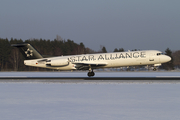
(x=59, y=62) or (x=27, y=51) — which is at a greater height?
(x=27, y=51)

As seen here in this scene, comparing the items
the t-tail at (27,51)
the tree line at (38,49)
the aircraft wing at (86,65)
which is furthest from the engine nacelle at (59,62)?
the tree line at (38,49)

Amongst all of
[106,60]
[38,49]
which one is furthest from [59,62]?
[38,49]

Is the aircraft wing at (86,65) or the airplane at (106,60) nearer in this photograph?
the airplane at (106,60)

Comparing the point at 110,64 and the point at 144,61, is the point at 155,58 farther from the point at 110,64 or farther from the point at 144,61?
the point at 110,64

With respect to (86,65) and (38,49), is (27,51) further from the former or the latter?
(38,49)

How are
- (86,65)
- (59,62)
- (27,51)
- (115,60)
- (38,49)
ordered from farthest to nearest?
(38,49) → (27,51) → (59,62) → (86,65) → (115,60)

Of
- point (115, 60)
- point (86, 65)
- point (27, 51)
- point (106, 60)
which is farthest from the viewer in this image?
point (27, 51)

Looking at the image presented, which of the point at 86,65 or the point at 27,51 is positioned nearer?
the point at 86,65

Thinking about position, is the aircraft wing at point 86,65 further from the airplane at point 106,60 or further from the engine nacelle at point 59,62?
the engine nacelle at point 59,62

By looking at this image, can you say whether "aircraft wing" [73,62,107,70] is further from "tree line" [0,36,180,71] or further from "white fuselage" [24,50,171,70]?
"tree line" [0,36,180,71]

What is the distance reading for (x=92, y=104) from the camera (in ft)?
43.5

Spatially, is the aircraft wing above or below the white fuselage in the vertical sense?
below

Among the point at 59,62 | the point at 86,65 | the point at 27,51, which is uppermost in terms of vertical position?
the point at 27,51

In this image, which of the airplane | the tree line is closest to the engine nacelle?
the airplane
